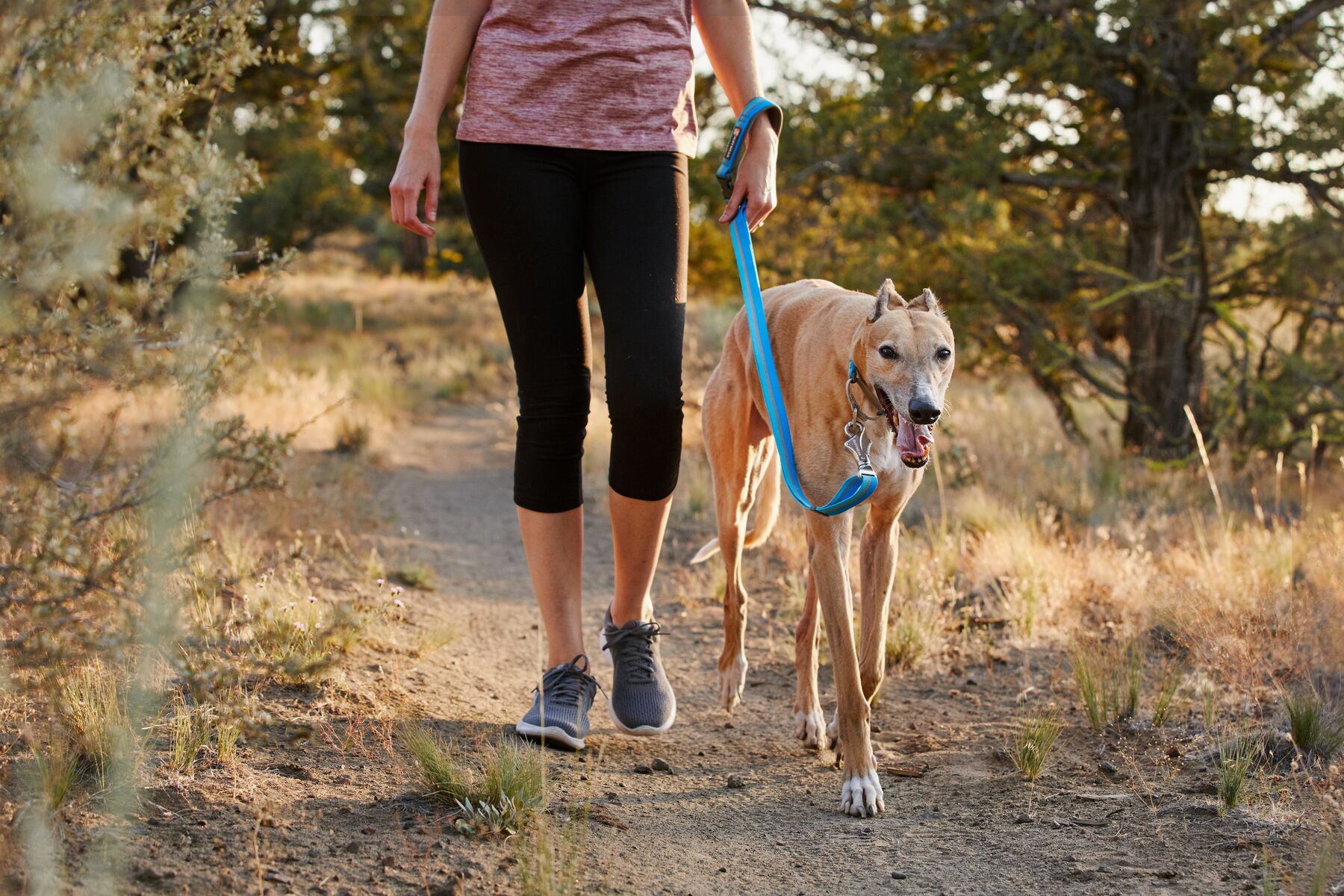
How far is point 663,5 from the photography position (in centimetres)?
311

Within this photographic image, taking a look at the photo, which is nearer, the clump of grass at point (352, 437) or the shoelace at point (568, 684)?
the shoelace at point (568, 684)

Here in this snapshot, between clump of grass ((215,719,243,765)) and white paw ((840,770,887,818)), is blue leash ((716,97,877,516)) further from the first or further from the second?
clump of grass ((215,719,243,765))

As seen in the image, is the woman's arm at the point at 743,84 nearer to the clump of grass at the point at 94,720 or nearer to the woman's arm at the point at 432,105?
the woman's arm at the point at 432,105

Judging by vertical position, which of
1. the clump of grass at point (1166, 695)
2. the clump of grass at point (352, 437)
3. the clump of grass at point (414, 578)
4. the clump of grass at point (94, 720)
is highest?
the clump of grass at point (94, 720)

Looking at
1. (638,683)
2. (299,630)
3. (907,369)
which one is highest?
(907,369)

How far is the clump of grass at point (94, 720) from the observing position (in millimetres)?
2535

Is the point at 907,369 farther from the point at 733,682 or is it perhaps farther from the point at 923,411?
the point at 733,682

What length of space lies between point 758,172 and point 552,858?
201cm

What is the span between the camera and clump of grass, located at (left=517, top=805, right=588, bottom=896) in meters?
2.18

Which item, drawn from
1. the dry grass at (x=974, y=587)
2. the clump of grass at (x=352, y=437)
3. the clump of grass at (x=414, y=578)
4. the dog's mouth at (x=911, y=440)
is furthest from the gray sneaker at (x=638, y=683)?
the clump of grass at (x=352, y=437)

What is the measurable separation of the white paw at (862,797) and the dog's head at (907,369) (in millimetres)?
882

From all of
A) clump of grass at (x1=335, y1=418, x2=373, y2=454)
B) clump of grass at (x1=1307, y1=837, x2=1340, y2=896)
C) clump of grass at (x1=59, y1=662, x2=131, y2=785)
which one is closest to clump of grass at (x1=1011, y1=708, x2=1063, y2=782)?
clump of grass at (x1=1307, y1=837, x2=1340, y2=896)

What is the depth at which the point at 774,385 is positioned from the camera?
3.15 meters

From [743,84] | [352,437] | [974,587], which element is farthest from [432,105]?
[352,437]
